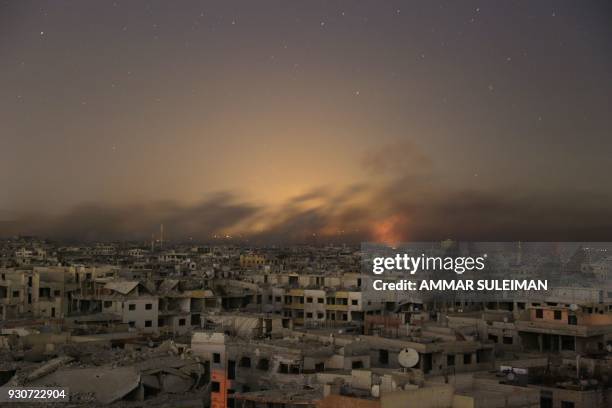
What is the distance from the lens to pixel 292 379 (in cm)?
1391

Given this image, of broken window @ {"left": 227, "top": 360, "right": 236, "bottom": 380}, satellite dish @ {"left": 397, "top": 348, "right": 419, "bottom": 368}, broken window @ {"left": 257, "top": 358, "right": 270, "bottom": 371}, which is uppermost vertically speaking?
satellite dish @ {"left": 397, "top": 348, "right": 419, "bottom": 368}

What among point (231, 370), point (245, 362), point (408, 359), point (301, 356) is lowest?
point (231, 370)

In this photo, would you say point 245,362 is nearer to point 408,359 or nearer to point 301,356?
point 301,356

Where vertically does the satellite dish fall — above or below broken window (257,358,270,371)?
above

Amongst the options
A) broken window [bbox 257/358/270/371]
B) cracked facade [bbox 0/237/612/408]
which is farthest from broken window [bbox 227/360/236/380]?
broken window [bbox 257/358/270/371]

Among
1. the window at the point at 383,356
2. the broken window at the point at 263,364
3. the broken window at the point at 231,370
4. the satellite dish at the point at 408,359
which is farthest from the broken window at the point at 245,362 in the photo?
the satellite dish at the point at 408,359

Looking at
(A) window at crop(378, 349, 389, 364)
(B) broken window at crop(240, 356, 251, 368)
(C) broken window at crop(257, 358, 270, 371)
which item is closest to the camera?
(C) broken window at crop(257, 358, 270, 371)

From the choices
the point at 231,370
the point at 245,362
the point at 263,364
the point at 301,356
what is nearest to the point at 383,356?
the point at 301,356

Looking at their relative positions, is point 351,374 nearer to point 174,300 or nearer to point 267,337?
point 267,337

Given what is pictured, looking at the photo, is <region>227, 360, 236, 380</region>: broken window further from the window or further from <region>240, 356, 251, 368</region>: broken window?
the window

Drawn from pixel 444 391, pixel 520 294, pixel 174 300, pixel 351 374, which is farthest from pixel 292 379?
pixel 520 294

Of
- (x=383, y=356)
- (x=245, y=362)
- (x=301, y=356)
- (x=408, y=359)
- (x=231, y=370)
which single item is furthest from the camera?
(x=383, y=356)

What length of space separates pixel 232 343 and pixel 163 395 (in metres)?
1.69

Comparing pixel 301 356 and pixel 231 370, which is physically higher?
pixel 301 356
